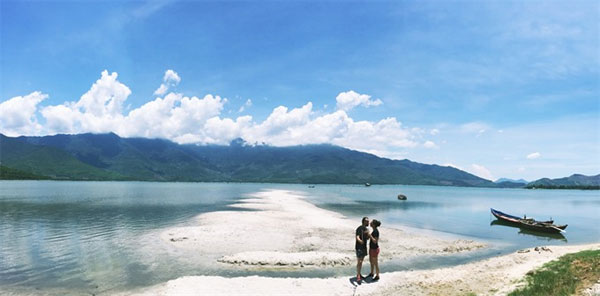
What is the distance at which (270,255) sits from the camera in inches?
1147

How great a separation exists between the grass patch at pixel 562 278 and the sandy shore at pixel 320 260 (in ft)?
3.41

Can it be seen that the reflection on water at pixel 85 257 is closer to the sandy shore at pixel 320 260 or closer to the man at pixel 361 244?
the sandy shore at pixel 320 260

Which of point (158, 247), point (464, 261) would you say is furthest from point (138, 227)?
point (464, 261)

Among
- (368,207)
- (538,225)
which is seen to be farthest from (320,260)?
(368,207)

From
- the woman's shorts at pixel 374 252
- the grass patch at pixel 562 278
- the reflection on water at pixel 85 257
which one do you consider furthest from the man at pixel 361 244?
the reflection on water at pixel 85 257

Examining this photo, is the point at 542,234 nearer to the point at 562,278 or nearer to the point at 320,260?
the point at 562,278

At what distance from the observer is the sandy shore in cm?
2027

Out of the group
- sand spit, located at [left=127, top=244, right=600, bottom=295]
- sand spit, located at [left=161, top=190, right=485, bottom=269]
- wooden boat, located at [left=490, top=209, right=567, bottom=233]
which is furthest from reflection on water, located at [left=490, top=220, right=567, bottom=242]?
sand spit, located at [left=127, top=244, right=600, bottom=295]

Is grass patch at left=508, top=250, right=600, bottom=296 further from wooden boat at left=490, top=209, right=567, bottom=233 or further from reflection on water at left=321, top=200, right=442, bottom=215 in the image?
reflection on water at left=321, top=200, right=442, bottom=215

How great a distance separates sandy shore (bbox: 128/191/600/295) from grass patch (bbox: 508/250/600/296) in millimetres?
1040

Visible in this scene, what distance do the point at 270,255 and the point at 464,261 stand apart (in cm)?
1847

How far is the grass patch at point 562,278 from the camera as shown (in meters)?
17.3

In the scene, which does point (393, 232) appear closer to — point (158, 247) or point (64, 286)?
point (158, 247)

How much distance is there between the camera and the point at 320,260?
2803 cm
